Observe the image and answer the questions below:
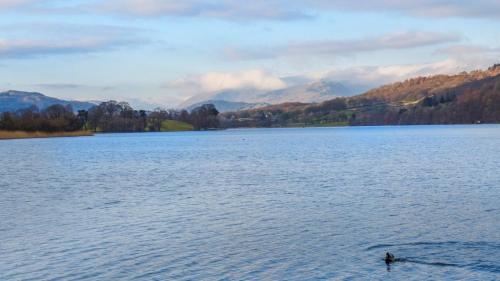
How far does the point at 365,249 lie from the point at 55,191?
36323 millimetres

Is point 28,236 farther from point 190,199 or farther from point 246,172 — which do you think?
point 246,172

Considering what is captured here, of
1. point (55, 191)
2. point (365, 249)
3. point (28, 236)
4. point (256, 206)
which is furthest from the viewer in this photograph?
point (55, 191)

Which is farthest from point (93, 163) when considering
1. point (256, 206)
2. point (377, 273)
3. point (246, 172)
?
point (377, 273)

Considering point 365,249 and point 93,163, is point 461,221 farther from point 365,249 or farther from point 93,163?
point 93,163

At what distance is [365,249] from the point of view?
1192 inches

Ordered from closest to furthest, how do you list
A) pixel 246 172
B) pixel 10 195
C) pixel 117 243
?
pixel 117 243
pixel 10 195
pixel 246 172

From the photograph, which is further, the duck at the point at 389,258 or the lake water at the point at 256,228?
the duck at the point at 389,258

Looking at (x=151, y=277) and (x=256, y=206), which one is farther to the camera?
(x=256, y=206)

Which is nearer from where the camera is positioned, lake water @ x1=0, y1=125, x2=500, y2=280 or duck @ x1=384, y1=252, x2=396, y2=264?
lake water @ x1=0, y1=125, x2=500, y2=280

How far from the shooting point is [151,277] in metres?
26.0

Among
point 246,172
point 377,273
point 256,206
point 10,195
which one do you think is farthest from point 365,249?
point 246,172

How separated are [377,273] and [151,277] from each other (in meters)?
9.17

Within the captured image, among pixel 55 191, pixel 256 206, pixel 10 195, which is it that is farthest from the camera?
pixel 55 191

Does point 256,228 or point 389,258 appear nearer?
point 389,258
